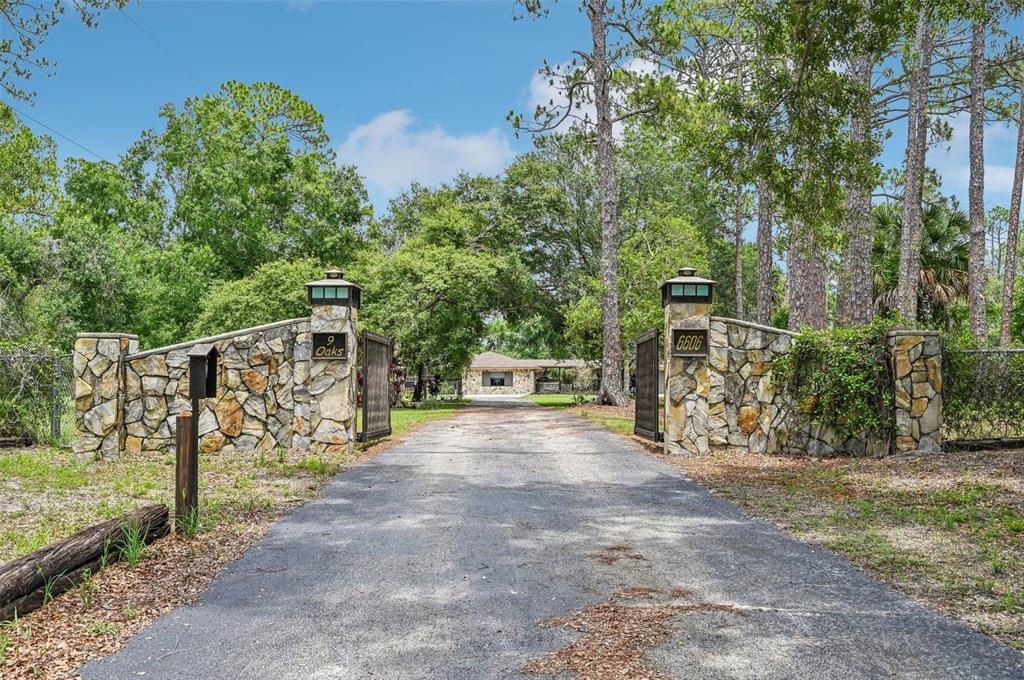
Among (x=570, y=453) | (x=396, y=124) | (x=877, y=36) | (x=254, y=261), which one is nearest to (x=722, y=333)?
(x=570, y=453)

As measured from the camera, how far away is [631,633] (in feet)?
11.9

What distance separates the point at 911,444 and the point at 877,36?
16.8 feet

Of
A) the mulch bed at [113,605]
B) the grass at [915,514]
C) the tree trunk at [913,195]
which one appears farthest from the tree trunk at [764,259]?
the mulch bed at [113,605]

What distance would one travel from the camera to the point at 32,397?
11.1 meters

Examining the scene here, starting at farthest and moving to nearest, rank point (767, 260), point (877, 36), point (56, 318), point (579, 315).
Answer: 1. point (579, 315)
2. point (56, 318)
3. point (767, 260)
4. point (877, 36)

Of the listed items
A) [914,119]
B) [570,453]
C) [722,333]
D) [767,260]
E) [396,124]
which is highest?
[396,124]

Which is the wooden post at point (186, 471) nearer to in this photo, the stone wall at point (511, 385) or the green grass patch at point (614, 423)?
the green grass patch at point (614, 423)

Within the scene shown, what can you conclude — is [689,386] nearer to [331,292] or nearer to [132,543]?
[331,292]

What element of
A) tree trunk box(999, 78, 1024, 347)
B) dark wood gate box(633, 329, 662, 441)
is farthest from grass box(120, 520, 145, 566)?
tree trunk box(999, 78, 1024, 347)

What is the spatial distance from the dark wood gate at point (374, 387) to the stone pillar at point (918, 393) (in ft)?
25.0

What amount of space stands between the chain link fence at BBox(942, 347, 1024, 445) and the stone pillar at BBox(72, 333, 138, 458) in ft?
36.7

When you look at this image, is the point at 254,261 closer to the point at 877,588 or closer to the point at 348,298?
the point at 348,298

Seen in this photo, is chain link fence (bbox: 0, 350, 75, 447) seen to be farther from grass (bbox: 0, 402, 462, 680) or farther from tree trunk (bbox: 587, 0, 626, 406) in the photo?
tree trunk (bbox: 587, 0, 626, 406)

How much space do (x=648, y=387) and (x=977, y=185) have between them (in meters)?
11.1
